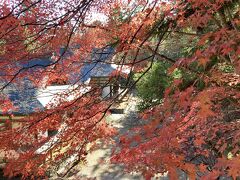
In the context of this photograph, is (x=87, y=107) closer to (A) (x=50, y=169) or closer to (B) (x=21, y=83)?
(A) (x=50, y=169)

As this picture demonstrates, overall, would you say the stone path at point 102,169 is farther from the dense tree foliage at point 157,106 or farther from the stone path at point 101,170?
the dense tree foliage at point 157,106

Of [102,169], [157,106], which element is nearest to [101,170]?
[102,169]

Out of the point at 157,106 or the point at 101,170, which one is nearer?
the point at 157,106

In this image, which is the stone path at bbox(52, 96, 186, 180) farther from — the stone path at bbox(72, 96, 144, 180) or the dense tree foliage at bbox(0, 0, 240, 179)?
the dense tree foliage at bbox(0, 0, 240, 179)

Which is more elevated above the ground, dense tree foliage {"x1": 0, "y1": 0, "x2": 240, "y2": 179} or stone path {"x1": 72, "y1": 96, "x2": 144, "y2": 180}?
dense tree foliage {"x1": 0, "y1": 0, "x2": 240, "y2": 179}

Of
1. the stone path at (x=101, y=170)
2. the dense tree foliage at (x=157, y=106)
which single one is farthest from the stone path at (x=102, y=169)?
the dense tree foliage at (x=157, y=106)

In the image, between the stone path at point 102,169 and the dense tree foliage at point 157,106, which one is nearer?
the dense tree foliage at point 157,106

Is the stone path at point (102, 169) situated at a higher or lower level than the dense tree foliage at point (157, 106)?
lower

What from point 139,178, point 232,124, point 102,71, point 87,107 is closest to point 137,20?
point 87,107

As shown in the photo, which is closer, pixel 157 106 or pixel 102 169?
pixel 157 106

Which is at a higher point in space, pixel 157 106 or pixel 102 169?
pixel 157 106

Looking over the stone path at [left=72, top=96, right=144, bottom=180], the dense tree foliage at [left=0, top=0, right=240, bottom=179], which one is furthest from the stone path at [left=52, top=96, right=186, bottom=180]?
the dense tree foliage at [left=0, top=0, right=240, bottom=179]

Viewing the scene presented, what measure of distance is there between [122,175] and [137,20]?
17.4 ft

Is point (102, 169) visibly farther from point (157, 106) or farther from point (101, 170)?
point (157, 106)
